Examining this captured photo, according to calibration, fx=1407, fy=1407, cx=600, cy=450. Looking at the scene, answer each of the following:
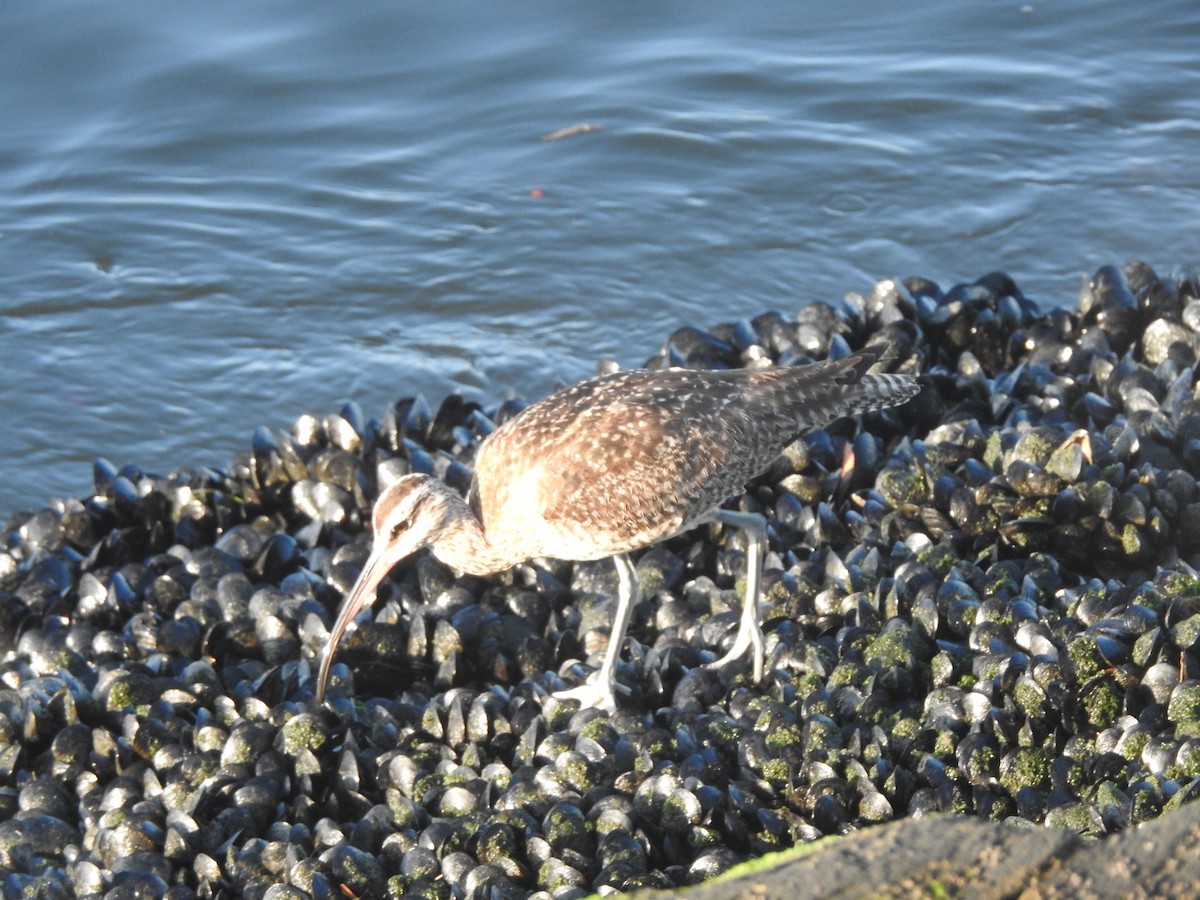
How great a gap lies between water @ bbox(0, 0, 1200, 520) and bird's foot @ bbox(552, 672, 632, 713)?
12.3 ft

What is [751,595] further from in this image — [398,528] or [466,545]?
[398,528]

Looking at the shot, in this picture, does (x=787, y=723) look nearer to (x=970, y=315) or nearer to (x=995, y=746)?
(x=995, y=746)

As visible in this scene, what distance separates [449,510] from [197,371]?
13.5 feet

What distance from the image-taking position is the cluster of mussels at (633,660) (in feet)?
14.9

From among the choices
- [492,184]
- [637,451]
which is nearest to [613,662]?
[637,451]

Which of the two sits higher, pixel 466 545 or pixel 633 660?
pixel 466 545

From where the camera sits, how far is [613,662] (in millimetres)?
5484

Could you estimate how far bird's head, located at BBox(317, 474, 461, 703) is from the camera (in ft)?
18.5

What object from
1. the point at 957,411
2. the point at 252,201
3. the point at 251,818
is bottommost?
the point at 251,818

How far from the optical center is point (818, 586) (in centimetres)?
590

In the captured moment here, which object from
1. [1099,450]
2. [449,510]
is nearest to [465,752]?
[449,510]

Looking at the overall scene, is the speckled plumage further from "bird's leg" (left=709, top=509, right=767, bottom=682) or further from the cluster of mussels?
the cluster of mussels

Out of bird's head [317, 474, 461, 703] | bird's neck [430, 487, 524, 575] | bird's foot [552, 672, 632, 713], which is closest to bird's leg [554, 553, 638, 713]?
bird's foot [552, 672, 632, 713]

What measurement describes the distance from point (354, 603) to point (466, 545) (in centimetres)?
54
